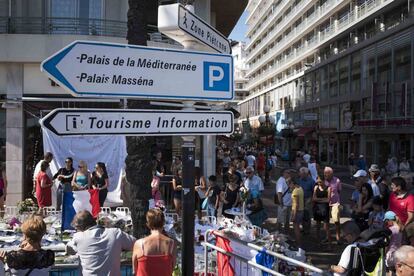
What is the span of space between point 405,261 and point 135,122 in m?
2.31

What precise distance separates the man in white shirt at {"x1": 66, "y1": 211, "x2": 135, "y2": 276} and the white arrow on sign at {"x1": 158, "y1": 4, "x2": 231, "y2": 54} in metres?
A: 2.06

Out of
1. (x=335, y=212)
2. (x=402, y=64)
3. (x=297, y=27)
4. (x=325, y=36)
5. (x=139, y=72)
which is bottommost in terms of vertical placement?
(x=335, y=212)

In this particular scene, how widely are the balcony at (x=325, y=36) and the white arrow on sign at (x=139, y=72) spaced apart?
1391 inches

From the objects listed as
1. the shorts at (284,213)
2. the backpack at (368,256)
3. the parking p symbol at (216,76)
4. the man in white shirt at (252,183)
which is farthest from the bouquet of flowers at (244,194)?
the parking p symbol at (216,76)

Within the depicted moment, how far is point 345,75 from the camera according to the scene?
44.9 metres

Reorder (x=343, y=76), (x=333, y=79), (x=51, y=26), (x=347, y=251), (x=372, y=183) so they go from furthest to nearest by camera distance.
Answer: (x=333, y=79), (x=343, y=76), (x=51, y=26), (x=372, y=183), (x=347, y=251)

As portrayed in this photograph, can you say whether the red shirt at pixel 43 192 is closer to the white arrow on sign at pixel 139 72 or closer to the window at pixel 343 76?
the white arrow on sign at pixel 139 72

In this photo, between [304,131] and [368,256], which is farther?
[304,131]

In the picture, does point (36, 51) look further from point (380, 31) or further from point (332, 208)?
point (380, 31)

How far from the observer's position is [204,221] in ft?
30.8

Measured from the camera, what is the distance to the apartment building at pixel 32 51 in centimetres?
1380

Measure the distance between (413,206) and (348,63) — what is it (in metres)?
38.2

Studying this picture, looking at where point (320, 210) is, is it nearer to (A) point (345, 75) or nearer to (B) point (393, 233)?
(B) point (393, 233)

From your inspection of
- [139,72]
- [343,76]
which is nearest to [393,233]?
[139,72]
